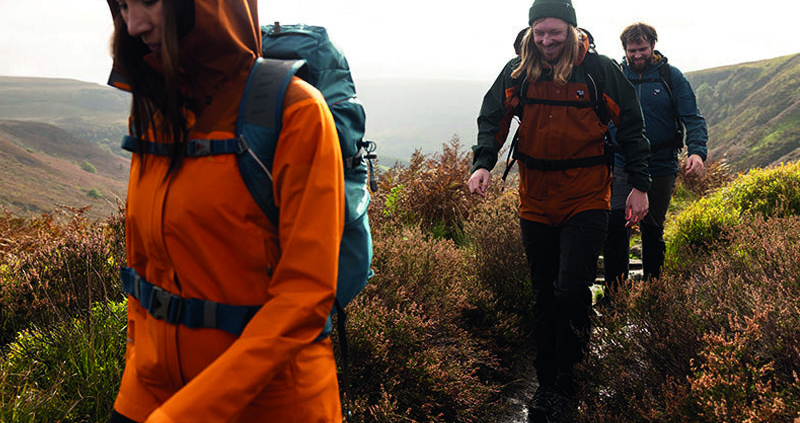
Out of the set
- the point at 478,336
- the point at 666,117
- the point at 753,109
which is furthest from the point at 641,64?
the point at 753,109

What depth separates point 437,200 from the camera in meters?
7.70

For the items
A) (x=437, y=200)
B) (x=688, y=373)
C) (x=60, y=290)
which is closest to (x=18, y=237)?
(x=60, y=290)

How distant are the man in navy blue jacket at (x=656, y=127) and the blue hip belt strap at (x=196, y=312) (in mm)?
4244

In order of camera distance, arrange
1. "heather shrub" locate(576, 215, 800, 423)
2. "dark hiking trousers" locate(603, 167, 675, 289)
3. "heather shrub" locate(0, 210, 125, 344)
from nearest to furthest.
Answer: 1. "heather shrub" locate(576, 215, 800, 423)
2. "heather shrub" locate(0, 210, 125, 344)
3. "dark hiking trousers" locate(603, 167, 675, 289)

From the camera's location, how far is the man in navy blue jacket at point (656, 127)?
4.91m

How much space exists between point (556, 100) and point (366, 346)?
184 cm

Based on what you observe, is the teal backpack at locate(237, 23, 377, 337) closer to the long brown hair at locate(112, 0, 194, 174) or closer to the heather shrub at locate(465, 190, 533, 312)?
the long brown hair at locate(112, 0, 194, 174)

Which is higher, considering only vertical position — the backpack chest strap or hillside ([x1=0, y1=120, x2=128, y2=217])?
the backpack chest strap

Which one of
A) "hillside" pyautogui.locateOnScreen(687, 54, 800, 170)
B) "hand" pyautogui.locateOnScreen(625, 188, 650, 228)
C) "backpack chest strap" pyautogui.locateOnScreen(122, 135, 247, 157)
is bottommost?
"hillside" pyautogui.locateOnScreen(687, 54, 800, 170)

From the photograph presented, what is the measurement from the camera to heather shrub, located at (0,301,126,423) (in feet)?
8.87

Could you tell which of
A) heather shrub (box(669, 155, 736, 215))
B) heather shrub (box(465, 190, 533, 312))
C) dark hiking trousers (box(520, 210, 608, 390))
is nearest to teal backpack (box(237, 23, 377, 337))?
dark hiking trousers (box(520, 210, 608, 390))

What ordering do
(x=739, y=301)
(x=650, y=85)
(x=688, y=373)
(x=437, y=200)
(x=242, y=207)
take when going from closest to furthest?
(x=242, y=207)
(x=688, y=373)
(x=739, y=301)
(x=650, y=85)
(x=437, y=200)

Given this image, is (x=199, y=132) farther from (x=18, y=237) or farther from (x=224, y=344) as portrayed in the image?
(x=18, y=237)

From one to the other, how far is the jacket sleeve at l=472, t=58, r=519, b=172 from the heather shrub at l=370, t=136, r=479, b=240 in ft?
11.5
